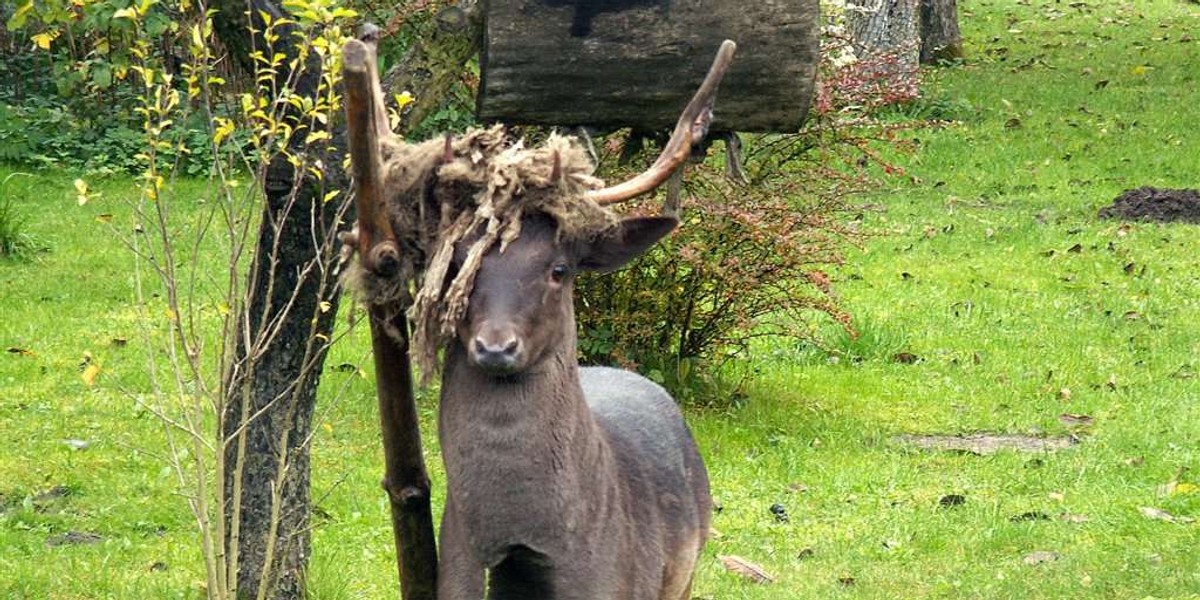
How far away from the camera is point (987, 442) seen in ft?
30.5

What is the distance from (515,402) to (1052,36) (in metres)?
22.5

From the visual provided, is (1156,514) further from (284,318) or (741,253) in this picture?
(284,318)

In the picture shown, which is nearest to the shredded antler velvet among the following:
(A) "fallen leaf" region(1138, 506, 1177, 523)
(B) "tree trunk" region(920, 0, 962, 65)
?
(A) "fallen leaf" region(1138, 506, 1177, 523)

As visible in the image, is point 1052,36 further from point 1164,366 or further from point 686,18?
point 686,18

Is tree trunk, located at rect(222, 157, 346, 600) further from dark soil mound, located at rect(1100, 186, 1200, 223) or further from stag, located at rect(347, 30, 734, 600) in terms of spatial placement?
dark soil mound, located at rect(1100, 186, 1200, 223)

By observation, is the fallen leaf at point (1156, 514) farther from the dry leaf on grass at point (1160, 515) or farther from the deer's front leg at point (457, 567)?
the deer's front leg at point (457, 567)

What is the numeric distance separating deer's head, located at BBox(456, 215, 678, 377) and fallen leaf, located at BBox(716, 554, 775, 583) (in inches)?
125

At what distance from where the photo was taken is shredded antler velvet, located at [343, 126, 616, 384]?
4023 millimetres

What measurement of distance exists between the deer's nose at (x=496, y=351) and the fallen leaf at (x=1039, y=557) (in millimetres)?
4066

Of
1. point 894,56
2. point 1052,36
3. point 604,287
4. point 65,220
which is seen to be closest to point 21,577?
point 604,287

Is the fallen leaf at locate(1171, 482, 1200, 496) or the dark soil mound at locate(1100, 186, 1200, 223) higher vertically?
the fallen leaf at locate(1171, 482, 1200, 496)

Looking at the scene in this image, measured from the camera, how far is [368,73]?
3650mm

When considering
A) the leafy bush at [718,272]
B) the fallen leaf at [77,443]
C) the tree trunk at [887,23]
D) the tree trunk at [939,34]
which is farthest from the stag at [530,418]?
the tree trunk at [939,34]

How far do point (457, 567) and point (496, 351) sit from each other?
0.67 m
